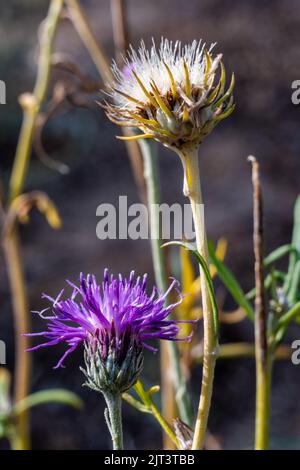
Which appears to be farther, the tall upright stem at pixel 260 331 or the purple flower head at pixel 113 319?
the tall upright stem at pixel 260 331

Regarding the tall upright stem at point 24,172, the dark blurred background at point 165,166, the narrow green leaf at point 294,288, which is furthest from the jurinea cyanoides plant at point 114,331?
the dark blurred background at point 165,166

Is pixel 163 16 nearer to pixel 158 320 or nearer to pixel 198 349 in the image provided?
pixel 198 349

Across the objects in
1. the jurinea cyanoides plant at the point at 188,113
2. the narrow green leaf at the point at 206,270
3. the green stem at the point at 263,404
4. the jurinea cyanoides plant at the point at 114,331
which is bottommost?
the green stem at the point at 263,404

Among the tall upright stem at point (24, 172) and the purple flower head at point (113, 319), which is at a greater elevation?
the tall upright stem at point (24, 172)

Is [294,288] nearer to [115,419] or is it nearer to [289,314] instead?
[289,314]

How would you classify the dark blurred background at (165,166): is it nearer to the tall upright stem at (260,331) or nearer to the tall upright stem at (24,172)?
the tall upright stem at (24,172)

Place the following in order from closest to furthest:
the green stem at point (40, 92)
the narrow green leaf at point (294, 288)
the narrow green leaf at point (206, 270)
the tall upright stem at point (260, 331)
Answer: the narrow green leaf at point (206, 270) < the tall upright stem at point (260, 331) < the narrow green leaf at point (294, 288) < the green stem at point (40, 92)

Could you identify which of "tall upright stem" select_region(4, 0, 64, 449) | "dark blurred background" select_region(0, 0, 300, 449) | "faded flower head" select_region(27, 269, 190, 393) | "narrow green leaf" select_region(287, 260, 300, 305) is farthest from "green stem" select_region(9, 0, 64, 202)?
"dark blurred background" select_region(0, 0, 300, 449)
